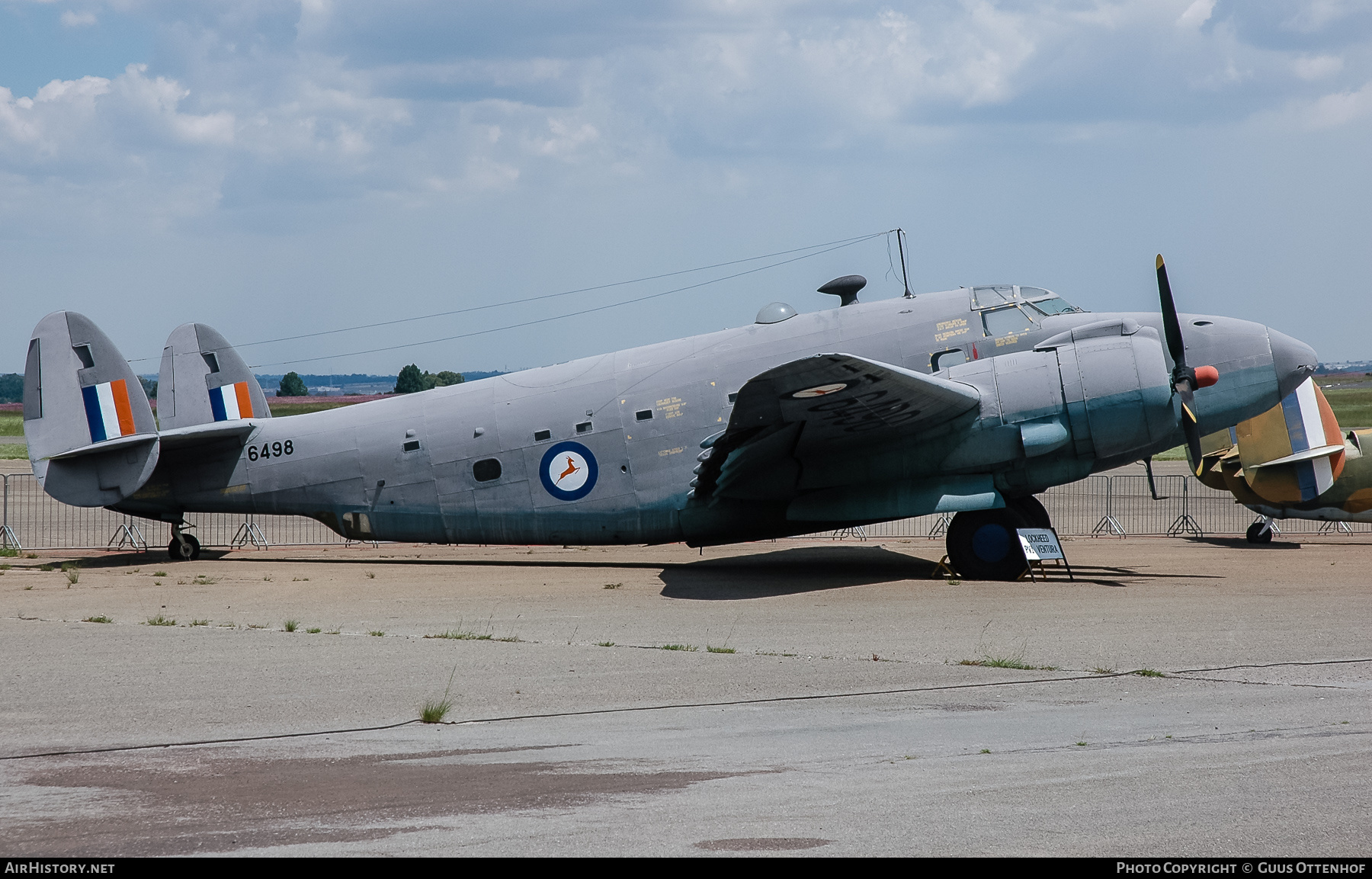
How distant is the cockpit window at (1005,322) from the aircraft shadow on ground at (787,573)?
390 cm

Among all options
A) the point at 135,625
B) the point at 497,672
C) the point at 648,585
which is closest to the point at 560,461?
the point at 648,585

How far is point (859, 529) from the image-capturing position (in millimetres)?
27953

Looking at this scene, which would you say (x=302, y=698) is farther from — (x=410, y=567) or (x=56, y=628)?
(x=410, y=567)

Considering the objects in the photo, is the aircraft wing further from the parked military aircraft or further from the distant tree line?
the distant tree line

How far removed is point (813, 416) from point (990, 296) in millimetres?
3926

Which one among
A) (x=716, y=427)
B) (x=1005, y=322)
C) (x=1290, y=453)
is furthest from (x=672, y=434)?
(x=1290, y=453)

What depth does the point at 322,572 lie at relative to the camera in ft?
61.7

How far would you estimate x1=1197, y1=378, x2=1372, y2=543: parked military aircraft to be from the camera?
70.2ft

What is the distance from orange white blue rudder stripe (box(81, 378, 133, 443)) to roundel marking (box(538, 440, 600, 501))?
24.7 feet

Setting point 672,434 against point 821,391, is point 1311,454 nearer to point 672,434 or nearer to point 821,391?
point 821,391

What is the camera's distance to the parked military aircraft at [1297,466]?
21.4 meters

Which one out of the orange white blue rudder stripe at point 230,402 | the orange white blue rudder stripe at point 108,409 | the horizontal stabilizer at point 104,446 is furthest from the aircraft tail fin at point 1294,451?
the orange white blue rudder stripe at point 108,409

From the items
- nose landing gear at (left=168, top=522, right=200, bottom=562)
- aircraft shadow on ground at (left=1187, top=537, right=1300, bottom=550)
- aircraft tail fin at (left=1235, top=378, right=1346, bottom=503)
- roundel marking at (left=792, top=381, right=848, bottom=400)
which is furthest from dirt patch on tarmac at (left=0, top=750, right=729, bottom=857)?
aircraft tail fin at (left=1235, top=378, right=1346, bottom=503)
